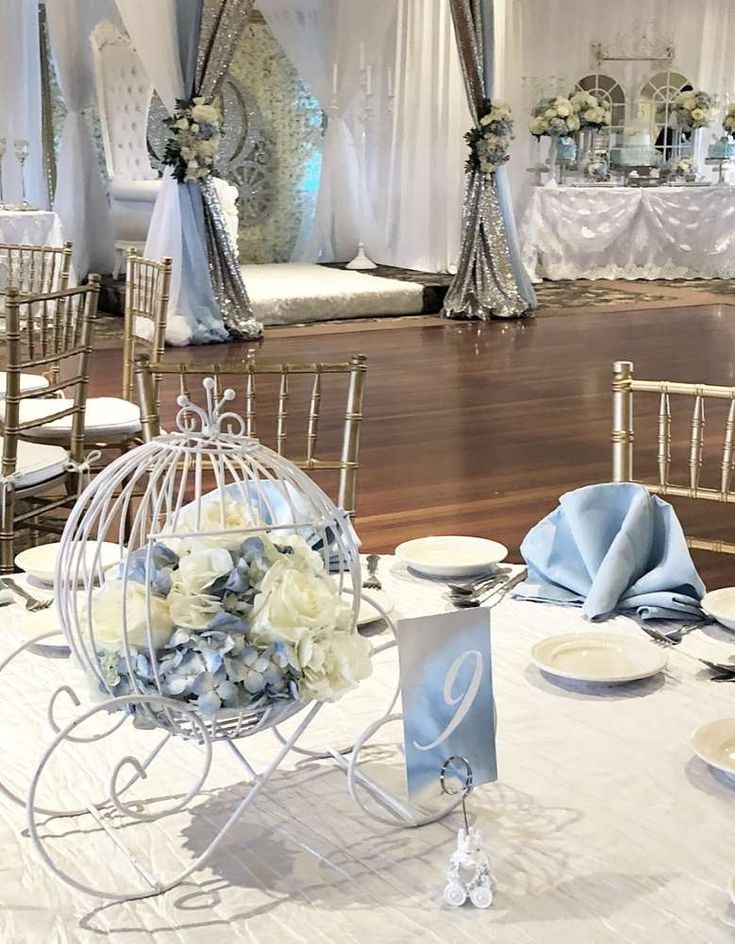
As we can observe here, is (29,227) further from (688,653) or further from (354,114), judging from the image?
(688,653)

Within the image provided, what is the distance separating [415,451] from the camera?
5.23 meters

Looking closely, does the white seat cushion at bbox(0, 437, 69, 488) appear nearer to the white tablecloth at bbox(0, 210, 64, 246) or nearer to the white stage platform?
the white tablecloth at bbox(0, 210, 64, 246)

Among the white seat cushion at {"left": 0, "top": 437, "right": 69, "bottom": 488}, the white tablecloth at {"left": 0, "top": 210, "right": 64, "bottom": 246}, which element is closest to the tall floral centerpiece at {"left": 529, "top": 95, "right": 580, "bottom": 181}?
the white tablecloth at {"left": 0, "top": 210, "right": 64, "bottom": 246}

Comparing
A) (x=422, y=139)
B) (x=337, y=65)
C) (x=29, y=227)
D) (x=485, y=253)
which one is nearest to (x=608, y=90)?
(x=422, y=139)

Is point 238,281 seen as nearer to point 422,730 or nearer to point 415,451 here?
point 415,451

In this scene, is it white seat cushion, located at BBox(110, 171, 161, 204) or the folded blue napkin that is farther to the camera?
white seat cushion, located at BBox(110, 171, 161, 204)

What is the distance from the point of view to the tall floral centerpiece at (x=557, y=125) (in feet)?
36.8

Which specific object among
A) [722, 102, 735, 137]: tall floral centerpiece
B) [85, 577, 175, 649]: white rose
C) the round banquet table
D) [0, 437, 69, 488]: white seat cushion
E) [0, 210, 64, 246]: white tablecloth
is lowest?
[0, 437, 69, 488]: white seat cushion

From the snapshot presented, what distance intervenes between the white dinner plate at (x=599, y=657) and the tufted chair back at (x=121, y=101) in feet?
28.9

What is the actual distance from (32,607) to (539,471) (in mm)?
3319

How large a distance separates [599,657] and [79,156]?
890 cm

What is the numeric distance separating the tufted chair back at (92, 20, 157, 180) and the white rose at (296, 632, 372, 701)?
9242 mm

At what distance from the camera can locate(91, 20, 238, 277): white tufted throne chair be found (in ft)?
31.5

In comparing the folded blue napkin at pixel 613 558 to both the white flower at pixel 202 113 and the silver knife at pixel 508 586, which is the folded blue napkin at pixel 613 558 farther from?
the white flower at pixel 202 113
